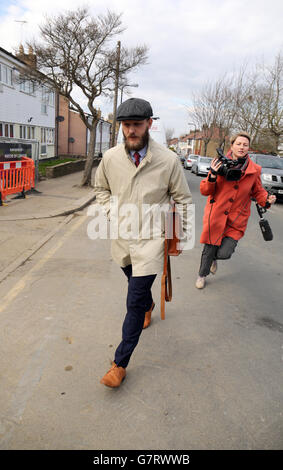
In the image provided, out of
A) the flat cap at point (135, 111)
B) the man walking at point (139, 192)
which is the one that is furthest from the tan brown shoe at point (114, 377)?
the flat cap at point (135, 111)

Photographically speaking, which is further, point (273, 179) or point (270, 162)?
point (270, 162)

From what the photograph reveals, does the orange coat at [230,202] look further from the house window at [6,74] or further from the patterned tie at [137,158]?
the house window at [6,74]

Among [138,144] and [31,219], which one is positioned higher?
[138,144]

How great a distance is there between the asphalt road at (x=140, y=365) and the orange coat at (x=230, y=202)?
0.83m

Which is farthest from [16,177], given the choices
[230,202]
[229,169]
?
[229,169]

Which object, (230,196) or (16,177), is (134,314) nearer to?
(230,196)

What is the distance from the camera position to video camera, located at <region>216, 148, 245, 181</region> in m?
3.53

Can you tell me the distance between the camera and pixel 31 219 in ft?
25.8

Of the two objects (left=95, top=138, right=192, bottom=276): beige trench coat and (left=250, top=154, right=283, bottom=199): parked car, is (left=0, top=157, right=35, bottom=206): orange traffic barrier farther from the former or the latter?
(left=250, top=154, right=283, bottom=199): parked car

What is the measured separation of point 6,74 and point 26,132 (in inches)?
186

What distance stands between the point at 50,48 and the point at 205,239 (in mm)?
11234

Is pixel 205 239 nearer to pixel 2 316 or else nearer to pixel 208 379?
pixel 208 379

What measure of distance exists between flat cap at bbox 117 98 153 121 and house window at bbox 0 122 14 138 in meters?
19.2

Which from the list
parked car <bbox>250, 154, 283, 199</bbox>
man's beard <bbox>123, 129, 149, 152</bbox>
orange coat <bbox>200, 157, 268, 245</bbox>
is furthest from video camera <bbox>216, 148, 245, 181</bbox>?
parked car <bbox>250, 154, 283, 199</bbox>
